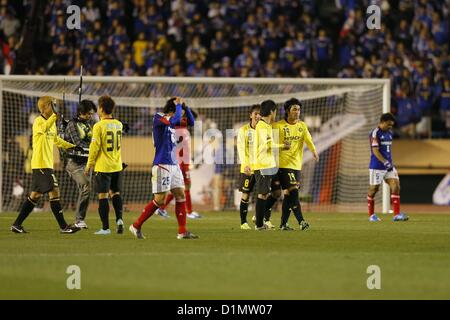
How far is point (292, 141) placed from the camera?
17359 mm

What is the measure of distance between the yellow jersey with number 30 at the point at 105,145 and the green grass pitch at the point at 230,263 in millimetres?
1039

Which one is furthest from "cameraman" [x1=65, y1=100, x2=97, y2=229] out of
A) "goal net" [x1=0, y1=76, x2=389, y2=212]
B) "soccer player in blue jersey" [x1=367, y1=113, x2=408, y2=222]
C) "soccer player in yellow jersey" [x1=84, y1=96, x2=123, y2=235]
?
"goal net" [x1=0, y1=76, x2=389, y2=212]

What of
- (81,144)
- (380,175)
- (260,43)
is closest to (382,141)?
(380,175)

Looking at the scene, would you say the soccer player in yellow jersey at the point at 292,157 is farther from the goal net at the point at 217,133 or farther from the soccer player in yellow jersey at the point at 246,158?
the goal net at the point at 217,133

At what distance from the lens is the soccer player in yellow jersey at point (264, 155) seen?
16859 mm

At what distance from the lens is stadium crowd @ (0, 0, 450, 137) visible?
91.1 feet

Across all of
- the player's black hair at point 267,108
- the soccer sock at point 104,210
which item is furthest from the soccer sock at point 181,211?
the player's black hair at point 267,108

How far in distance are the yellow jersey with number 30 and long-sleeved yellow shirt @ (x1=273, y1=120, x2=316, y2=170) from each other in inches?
107

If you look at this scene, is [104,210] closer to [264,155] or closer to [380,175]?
[264,155]

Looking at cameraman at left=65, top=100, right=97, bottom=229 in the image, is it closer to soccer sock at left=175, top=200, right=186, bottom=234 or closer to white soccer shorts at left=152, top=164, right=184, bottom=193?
soccer sock at left=175, top=200, right=186, bottom=234

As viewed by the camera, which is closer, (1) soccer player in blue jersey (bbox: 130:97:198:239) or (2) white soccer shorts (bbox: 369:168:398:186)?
(1) soccer player in blue jersey (bbox: 130:97:198:239)

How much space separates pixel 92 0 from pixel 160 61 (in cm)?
320

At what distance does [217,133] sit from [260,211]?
25.2 feet
